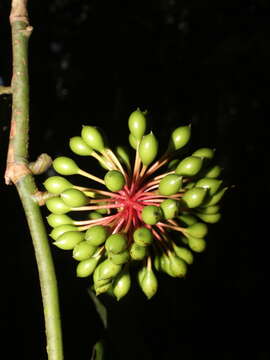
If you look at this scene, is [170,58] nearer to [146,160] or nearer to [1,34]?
[1,34]

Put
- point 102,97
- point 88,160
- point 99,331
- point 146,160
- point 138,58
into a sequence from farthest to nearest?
point 138,58 < point 102,97 < point 88,160 < point 99,331 < point 146,160

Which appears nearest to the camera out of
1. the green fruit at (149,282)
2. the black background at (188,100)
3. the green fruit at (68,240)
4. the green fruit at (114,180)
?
the green fruit at (114,180)

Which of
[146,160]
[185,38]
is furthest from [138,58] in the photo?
[146,160]

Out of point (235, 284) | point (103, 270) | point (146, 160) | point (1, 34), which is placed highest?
point (1, 34)

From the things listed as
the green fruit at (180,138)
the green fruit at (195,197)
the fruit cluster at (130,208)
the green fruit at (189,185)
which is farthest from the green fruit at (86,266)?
the green fruit at (180,138)

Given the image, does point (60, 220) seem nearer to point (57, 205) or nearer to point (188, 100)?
point (57, 205)

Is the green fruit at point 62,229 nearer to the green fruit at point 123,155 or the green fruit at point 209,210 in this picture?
the green fruit at point 123,155

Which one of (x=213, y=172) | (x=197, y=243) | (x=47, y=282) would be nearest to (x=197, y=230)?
(x=197, y=243)
